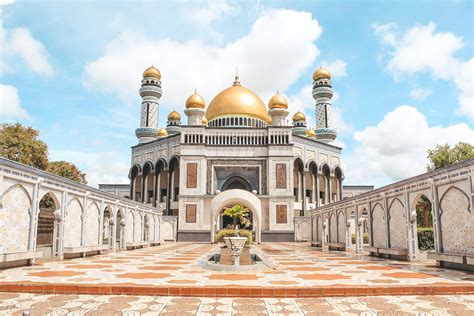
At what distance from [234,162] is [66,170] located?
13.6 metres

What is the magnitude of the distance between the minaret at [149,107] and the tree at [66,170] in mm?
12187

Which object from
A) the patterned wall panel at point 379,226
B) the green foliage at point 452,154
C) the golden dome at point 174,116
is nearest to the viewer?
the patterned wall panel at point 379,226

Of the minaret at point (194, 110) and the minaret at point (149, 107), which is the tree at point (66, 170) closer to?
the minaret at point (194, 110)

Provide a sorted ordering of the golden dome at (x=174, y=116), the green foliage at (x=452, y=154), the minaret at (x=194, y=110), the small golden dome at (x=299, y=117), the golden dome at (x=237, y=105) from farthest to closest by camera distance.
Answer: the small golden dome at (x=299, y=117) < the golden dome at (x=174, y=116) < the golden dome at (x=237, y=105) < the minaret at (x=194, y=110) < the green foliage at (x=452, y=154)

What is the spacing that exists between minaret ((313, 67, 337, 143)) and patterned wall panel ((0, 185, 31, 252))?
124ft

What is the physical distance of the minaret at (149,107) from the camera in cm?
4403

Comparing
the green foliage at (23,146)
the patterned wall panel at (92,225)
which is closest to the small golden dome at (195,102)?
the green foliage at (23,146)

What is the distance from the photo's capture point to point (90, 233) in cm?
1552

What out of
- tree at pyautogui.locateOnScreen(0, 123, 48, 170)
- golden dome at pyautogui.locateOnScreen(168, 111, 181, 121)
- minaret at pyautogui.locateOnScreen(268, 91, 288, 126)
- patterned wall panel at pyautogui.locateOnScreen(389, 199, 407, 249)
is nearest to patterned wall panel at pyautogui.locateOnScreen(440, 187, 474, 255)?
patterned wall panel at pyautogui.locateOnScreen(389, 199, 407, 249)

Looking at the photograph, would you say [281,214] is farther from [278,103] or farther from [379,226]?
[379,226]

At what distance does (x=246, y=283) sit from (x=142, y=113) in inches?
1565

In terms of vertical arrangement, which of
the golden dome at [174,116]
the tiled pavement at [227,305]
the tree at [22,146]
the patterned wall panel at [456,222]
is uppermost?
the golden dome at [174,116]

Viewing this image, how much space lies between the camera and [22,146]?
76.8 feet

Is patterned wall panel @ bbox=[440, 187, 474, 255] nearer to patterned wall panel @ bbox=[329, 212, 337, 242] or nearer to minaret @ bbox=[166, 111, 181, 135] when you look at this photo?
patterned wall panel @ bbox=[329, 212, 337, 242]
